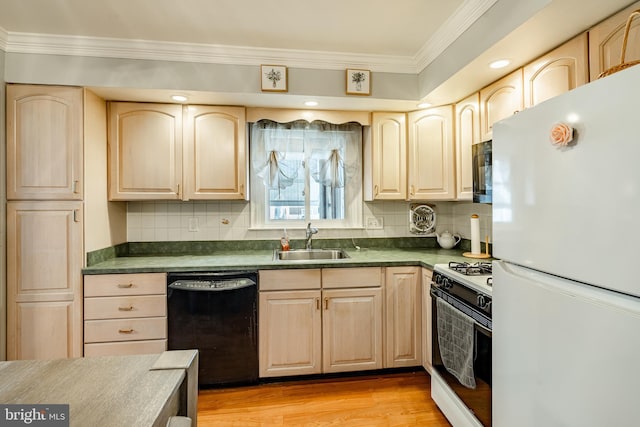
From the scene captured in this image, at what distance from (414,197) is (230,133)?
1.60 metres

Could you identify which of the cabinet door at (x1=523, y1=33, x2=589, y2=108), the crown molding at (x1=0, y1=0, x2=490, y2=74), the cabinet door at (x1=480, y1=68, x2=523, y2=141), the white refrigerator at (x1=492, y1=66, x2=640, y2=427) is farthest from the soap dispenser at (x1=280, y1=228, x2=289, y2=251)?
the cabinet door at (x1=523, y1=33, x2=589, y2=108)

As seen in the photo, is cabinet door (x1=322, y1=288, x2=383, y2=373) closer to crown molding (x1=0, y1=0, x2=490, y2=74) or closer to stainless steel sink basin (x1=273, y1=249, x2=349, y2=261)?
stainless steel sink basin (x1=273, y1=249, x2=349, y2=261)

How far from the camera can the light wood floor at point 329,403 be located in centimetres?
196

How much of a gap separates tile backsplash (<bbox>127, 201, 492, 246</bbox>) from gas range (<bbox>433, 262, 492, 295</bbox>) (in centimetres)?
84

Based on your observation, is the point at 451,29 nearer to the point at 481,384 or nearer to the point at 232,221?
the point at 481,384

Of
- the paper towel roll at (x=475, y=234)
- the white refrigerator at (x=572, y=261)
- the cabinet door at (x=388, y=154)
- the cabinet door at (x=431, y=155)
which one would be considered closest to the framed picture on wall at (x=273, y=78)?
the cabinet door at (x=388, y=154)

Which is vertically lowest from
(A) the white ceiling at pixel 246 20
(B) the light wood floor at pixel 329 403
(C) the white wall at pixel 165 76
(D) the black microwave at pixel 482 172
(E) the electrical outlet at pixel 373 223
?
(B) the light wood floor at pixel 329 403

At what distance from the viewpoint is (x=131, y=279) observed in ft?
7.14

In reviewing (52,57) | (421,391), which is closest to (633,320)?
(421,391)

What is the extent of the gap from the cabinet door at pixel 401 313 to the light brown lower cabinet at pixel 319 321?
0.07m

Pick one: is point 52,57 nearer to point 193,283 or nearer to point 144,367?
point 193,283

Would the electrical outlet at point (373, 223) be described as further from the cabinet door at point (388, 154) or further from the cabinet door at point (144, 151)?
the cabinet door at point (144, 151)

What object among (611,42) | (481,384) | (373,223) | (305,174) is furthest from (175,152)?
(611,42)

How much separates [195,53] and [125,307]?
5.87 feet
